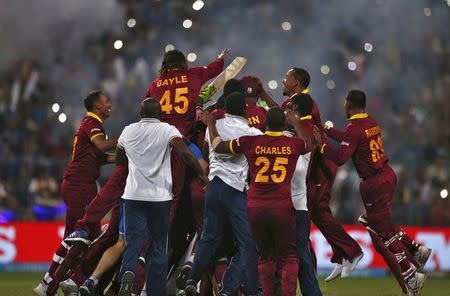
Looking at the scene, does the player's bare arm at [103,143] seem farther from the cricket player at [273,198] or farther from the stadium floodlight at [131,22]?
the stadium floodlight at [131,22]

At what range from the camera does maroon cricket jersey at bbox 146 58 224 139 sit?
14.2m

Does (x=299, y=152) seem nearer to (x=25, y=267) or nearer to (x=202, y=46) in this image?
(x=25, y=267)

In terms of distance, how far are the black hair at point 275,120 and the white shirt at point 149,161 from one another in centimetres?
107

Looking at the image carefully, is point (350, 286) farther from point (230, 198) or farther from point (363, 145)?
point (230, 198)

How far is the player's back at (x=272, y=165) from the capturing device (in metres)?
12.5

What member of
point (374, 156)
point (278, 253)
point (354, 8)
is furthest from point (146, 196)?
point (354, 8)

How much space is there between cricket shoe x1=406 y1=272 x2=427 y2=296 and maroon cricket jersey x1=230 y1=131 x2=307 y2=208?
3379 mm

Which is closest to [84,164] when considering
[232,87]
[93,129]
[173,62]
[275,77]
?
[93,129]

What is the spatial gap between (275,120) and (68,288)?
345 centimetres

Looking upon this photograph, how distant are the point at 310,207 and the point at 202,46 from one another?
1469cm

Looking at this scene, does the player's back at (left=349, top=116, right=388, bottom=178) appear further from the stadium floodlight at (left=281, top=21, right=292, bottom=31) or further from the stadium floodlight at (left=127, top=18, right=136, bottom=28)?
the stadium floodlight at (left=281, top=21, right=292, bottom=31)

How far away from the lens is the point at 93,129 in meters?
14.7

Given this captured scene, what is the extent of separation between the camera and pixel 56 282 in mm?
14258

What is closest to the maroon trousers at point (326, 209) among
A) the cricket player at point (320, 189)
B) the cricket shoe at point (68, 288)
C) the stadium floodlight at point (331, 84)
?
the cricket player at point (320, 189)
